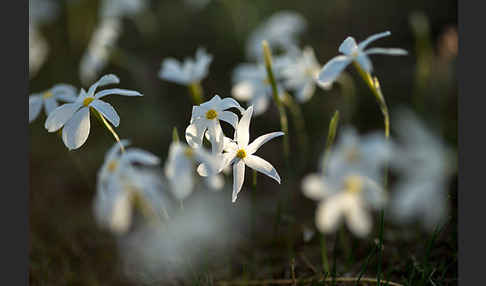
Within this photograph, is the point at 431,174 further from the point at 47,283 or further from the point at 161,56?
the point at 161,56

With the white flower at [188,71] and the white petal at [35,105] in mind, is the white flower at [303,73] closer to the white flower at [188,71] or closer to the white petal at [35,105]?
the white flower at [188,71]

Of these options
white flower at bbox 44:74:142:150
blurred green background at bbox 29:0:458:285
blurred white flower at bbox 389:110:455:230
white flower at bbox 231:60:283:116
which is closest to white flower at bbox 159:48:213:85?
white flower at bbox 231:60:283:116

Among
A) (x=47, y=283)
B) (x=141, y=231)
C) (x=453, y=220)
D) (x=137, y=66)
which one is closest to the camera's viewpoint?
(x=47, y=283)

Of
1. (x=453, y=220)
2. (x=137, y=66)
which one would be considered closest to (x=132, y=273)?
(x=453, y=220)

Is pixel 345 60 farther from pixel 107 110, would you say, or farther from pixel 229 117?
pixel 107 110

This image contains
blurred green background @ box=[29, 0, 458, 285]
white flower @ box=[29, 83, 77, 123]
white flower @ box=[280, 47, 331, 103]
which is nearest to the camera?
white flower @ box=[29, 83, 77, 123]

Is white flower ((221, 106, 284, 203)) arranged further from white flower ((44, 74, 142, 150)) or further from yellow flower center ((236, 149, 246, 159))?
white flower ((44, 74, 142, 150))
